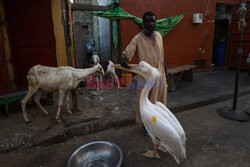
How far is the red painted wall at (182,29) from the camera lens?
20.6ft

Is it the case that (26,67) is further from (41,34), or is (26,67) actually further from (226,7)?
(226,7)

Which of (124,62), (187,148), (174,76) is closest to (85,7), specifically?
(174,76)

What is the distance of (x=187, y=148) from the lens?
2600 millimetres

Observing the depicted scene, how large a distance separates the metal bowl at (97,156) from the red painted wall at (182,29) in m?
4.62

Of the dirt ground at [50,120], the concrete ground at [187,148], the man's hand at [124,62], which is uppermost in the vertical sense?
the man's hand at [124,62]

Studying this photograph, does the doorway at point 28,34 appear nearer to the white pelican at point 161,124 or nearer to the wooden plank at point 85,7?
the wooden plank at point 85,7

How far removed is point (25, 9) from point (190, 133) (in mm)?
5380

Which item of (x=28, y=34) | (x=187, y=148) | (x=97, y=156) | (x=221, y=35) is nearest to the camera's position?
(x=97, y=156)

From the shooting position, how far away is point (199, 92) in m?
5.12

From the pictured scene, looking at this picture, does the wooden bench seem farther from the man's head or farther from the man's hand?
the man's hand

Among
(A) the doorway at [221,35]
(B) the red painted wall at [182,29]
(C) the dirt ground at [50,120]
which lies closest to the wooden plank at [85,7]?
(B) the red painted wall at [182,29]

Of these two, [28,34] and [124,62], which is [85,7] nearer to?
[28,34]

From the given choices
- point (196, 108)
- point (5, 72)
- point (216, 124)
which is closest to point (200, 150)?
point (216, 124)

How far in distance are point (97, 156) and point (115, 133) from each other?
2.76 feet
